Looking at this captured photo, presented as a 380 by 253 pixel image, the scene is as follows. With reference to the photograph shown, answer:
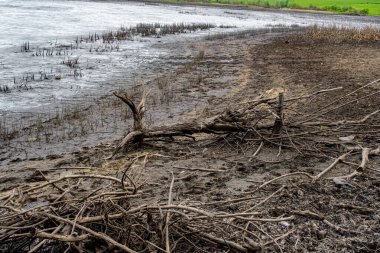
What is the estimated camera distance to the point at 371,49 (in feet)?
63.4

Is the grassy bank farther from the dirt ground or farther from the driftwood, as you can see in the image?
the driftwood

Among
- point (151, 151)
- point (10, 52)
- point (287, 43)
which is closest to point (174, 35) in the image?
point (287, 43)

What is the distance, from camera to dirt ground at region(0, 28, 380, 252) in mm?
4176

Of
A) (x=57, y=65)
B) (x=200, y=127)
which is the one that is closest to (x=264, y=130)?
(x=200, y=127)

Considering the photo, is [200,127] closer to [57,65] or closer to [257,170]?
[257,170]

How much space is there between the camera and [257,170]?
6215 millimetres

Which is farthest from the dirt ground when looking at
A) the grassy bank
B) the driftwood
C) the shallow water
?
the grassy bank

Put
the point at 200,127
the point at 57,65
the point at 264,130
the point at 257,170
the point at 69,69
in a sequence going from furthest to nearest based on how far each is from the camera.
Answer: the point at 57,65, the point at 69,69, the point at 264,130, the point at 200,127, the point at 257,170

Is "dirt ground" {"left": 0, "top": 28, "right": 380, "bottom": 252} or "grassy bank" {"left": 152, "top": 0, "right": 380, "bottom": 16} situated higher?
"grassy bank" {"left": 152, "top": 0, "right": 380, "bottom": 16}

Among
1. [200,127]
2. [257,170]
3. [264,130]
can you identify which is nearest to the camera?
[257,170]

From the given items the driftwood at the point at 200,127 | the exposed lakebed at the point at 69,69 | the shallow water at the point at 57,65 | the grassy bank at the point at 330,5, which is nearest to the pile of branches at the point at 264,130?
the driftwood at the point at 200,127

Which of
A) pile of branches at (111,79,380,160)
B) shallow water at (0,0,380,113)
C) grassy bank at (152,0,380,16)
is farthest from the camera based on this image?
grassy bank at (152,0,380,16)

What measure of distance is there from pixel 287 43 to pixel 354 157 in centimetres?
1811

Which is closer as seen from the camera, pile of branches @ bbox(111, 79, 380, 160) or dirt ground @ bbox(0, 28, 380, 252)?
dirt ground @ bbox(0, 28, 380, 252)
